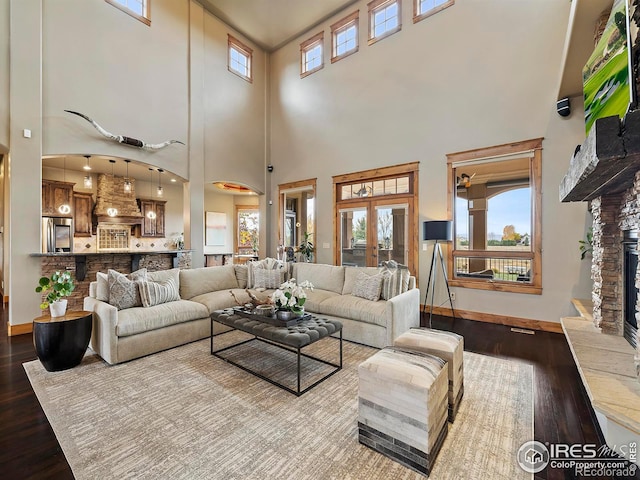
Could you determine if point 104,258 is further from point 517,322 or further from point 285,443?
point 517,322

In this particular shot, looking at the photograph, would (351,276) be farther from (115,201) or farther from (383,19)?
(115,201)

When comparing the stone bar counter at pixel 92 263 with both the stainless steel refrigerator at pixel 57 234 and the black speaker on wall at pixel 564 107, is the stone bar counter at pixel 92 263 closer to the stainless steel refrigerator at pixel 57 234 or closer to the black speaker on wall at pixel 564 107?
the stainless steel refrigerator at pixel 57 234

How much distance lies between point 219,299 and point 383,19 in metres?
6.53

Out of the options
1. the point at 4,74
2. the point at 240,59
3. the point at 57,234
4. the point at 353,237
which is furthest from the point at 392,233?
the point at 57,234

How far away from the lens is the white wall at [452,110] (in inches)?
167

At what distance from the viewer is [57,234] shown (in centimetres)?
707

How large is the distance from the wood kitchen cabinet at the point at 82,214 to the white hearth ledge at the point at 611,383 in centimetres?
992

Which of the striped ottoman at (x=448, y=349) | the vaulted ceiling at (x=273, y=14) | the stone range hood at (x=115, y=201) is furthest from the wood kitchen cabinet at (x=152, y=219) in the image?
the striped ottoman at (x=448, y=349)

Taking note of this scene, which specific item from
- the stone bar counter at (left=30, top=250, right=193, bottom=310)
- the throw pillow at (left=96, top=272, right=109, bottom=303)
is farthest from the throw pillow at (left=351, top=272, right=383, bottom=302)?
the stone bar counter at (left=30, top=250, right=193, bottom=310)

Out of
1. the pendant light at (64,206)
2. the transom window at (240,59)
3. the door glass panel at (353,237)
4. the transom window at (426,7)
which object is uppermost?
the transom window at (240,59)

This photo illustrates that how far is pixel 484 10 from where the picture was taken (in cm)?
479

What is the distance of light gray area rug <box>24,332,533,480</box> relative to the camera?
5.45 ft

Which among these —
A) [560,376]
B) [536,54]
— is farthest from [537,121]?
[560,376]

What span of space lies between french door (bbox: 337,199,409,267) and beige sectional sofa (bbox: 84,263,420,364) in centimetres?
175
